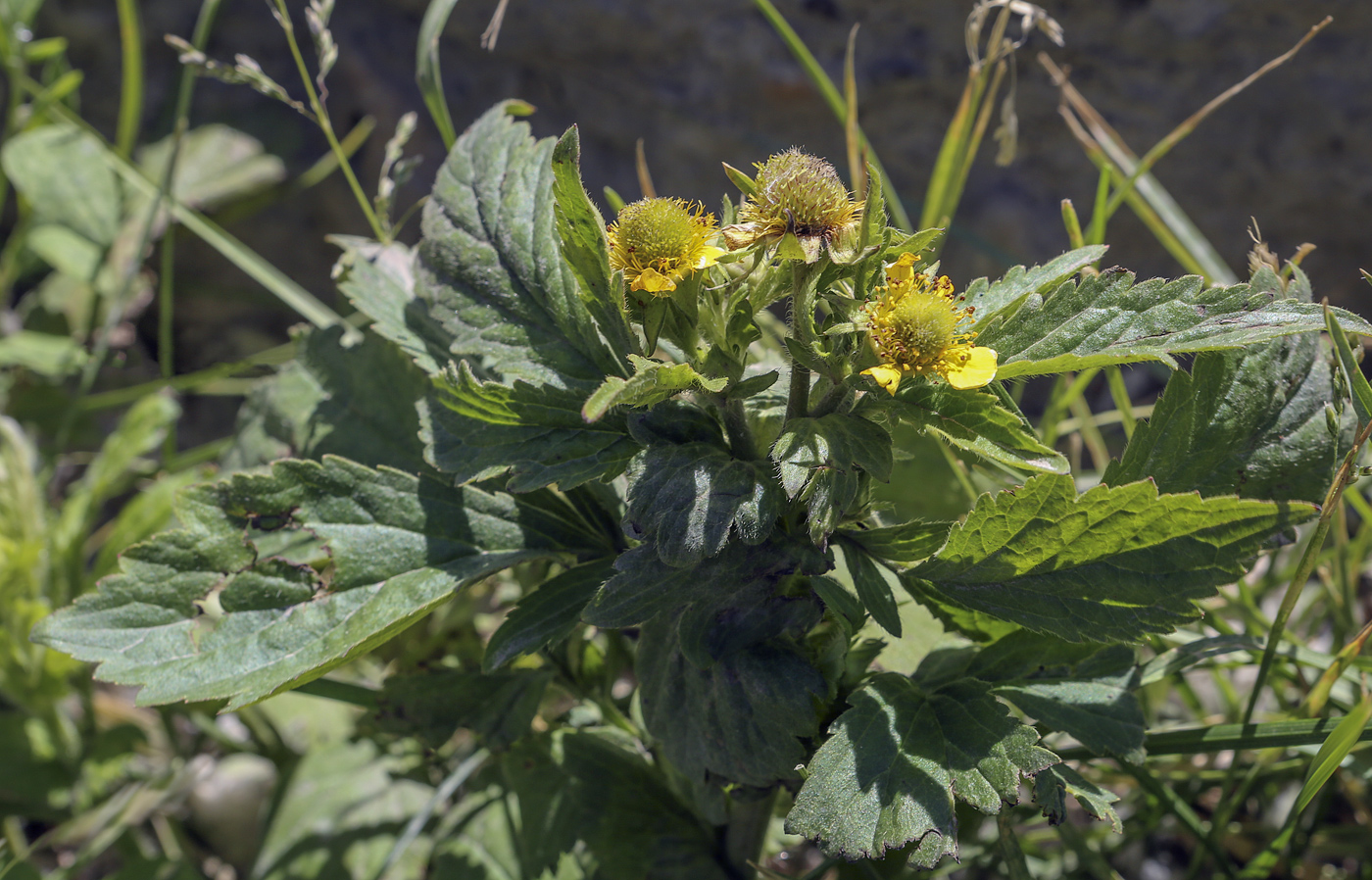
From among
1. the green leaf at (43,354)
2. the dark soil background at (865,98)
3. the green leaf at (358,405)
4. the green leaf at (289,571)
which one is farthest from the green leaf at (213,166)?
the green leaf at (289,571)

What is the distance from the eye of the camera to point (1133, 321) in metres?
1.07

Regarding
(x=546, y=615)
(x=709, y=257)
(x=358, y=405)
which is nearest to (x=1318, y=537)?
(x=709, y=257)

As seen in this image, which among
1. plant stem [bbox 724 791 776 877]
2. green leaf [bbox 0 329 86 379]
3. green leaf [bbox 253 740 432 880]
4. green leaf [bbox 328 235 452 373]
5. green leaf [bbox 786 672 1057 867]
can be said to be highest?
green leaf [bbox 328 235 452 373]

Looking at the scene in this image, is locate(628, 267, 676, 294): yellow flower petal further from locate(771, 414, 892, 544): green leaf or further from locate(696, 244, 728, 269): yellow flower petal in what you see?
locate(771, 414, 892, 544): green leaf

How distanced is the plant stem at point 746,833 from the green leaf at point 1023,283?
0.72 meters

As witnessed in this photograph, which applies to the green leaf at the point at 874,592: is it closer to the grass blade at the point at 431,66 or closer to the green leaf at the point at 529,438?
the green leaf at the point at 529,438

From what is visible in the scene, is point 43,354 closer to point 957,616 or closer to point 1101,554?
point 957,616

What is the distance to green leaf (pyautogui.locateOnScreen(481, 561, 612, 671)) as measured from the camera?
114 cm

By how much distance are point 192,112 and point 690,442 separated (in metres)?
2.54

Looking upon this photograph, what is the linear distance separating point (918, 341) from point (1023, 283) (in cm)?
26

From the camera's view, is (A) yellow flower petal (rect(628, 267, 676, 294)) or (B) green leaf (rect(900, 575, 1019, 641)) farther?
(B) green leaf (rect(900, 575, 1019, 641))

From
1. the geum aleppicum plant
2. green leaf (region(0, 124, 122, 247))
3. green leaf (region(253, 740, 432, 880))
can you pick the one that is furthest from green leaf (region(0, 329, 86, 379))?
the geum aleppicum plant

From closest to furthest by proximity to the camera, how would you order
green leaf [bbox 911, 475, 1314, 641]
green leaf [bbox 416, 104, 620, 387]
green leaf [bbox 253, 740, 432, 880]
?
green leaf [bbox 911, 475, 1314, 641] < green leaf [bbox 416, 104, 620, 387] < green leaf [bbox 253, 740, 432, 880]

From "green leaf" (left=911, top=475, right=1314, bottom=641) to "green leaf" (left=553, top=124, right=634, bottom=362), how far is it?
470 millimetres
